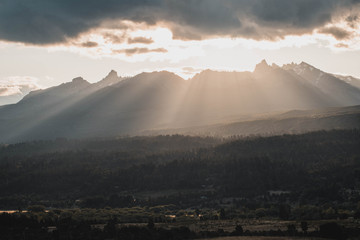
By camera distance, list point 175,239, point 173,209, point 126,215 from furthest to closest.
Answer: point 173,209 < point 126,215 < point 175,239

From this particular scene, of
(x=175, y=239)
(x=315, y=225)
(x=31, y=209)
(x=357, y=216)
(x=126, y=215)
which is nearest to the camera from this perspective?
(x=175, y=239)

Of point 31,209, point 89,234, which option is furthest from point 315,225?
point 31,209

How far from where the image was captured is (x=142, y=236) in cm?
9956

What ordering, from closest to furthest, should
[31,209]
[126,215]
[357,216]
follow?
[357,216] → [126,215] → [31,209]

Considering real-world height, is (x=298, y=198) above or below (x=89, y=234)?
below

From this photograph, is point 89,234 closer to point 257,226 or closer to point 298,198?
point 257,226

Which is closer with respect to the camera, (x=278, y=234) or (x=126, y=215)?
(x=278, y=234)

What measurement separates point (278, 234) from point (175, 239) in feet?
70.1

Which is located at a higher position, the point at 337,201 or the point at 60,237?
the point at 60,237

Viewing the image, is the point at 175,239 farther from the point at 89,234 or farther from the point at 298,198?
the point at 298,198

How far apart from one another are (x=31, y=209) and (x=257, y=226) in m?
93.6

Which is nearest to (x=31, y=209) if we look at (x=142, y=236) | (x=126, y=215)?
(x=126, y=215)

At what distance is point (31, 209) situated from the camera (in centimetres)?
17562

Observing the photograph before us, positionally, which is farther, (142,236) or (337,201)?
(337,201)
